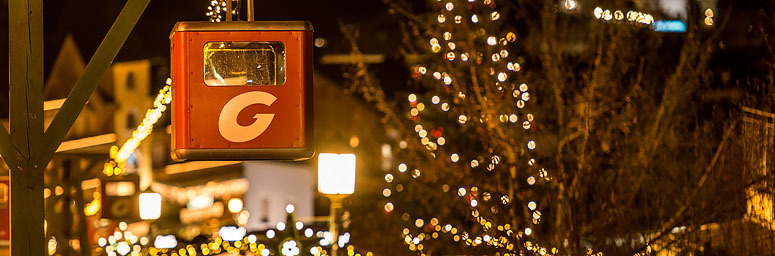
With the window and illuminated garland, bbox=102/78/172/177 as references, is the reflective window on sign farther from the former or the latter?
the window

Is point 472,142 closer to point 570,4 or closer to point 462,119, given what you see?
point 570,4

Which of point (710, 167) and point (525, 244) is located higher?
point (710, 167)

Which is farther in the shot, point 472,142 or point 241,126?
point 472,142

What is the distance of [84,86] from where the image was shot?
5.26 m

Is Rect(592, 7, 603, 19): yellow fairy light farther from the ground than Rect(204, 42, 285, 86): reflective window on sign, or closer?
farther from the ground

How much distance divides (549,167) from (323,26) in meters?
24.4

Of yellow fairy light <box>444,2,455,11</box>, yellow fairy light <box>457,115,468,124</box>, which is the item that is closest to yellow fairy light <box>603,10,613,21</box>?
yellow fairy light <box>444,2,455,11</box>

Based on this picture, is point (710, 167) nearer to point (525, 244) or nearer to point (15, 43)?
point (525, 244)

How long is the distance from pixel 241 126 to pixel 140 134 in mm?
8561

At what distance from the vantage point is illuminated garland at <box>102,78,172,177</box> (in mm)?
11148

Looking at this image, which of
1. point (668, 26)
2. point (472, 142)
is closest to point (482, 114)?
point (472, 142)

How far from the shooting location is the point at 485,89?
1293 centimetres

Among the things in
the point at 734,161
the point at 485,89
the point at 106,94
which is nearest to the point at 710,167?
the point at 734,161

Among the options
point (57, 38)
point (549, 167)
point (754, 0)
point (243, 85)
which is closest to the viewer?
point (243, 85)
